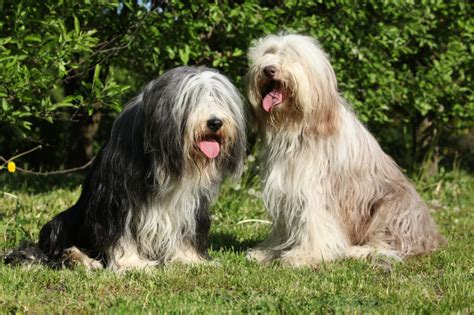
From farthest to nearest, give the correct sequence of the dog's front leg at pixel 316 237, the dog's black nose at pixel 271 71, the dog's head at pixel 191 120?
the dog's front leg at pixel 316 237 < the dog's black nose at pixel 271 71 < the dog's head at pixel 191 120

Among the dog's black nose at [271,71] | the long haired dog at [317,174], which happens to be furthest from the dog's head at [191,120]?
the long haired dog at [317,174]

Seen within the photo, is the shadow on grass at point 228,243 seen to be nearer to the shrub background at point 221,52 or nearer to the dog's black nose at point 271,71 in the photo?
the shrub background at point 221,52

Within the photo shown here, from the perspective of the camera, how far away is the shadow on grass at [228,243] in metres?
5.55

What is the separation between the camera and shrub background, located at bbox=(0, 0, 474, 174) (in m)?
5.56

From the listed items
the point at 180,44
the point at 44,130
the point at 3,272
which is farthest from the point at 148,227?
the point at 44,130

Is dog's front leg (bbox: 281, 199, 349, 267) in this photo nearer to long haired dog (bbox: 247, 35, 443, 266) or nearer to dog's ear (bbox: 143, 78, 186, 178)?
long haired dog (bbox: 247, 35, 443, 266)

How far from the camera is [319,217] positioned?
16.1 feet

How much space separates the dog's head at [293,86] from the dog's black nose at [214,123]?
21.7 inches

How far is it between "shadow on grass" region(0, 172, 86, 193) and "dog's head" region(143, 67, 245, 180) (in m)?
4.25

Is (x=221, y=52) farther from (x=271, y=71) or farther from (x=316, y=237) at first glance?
(x=316, y=237)

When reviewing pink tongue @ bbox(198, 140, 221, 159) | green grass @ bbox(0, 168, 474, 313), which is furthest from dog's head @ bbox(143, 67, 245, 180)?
green grass @ bbox(0, 168, 474, 313)

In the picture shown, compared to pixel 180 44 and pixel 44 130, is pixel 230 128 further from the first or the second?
pixel 44 130

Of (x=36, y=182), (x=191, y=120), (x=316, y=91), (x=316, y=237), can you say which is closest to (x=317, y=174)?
(x=316, y=237)

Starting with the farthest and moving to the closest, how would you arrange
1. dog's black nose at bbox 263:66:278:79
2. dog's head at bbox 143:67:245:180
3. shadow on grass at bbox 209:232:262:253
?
shadow on grass at bbox 209:232:262:253, dog's black nose at bbox 263:66:278:79, dog's head at bbox 143:67:245:180
